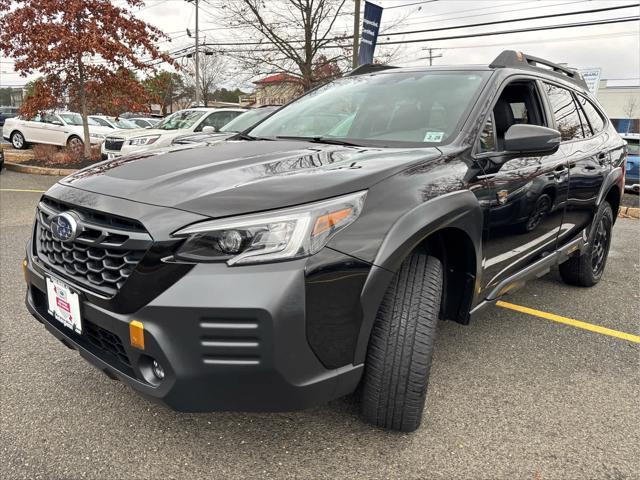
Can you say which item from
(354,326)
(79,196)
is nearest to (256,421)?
(354,326)

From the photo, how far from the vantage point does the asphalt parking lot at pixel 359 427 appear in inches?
77.2

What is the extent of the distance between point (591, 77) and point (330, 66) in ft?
27.8

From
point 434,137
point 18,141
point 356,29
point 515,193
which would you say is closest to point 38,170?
point 18,141

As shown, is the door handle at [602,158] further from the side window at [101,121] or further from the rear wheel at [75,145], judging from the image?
the side window at [101,121]

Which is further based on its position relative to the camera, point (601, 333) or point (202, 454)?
point (601, 333)

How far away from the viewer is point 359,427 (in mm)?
2205

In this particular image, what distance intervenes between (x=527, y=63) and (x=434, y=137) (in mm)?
1205

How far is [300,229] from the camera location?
1651mm

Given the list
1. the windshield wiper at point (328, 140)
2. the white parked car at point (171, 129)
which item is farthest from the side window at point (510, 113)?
the white parked car at point (171, 129)

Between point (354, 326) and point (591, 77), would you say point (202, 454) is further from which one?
point (591, 77)

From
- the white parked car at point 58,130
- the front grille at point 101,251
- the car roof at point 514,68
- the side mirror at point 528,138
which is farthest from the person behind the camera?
the white parked car at point 58,130

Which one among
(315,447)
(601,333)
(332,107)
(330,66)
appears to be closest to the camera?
(315,447)

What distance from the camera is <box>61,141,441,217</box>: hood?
1724 millimetres

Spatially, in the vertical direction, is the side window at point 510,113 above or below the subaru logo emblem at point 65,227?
above
